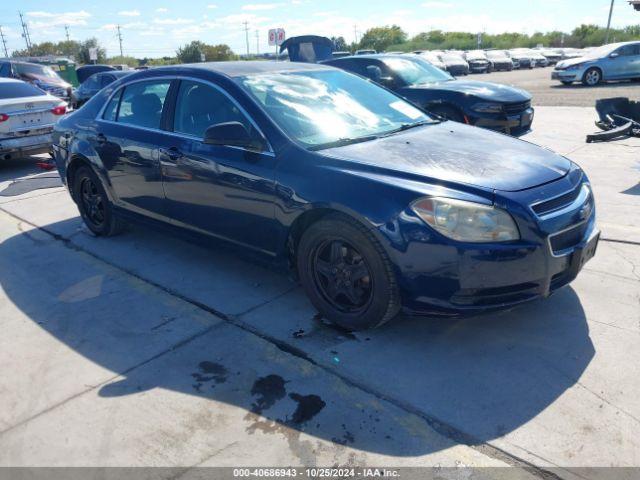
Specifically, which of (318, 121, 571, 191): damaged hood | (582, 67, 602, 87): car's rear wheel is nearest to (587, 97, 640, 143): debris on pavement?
(318, 121, 571, 191): damaged hood

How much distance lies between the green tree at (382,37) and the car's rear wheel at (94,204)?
79.2 metres

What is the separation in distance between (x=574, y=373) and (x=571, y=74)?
2061cm

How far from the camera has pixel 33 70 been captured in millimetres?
18266

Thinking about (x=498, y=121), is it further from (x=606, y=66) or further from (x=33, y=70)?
(x=33, y=70)

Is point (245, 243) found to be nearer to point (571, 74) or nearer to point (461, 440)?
point (461, 440)

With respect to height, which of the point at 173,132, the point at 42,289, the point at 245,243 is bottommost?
the point at 42,289

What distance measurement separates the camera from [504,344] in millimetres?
3264

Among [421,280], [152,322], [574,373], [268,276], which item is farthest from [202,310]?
[574,373]

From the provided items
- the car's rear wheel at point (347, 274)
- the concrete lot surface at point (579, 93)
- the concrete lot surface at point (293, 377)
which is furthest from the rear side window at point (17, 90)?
the concrete lot surface at point (579, 93)

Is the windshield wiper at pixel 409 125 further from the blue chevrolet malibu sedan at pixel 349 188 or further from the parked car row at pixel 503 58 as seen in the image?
the parked car row at pixel 503 58

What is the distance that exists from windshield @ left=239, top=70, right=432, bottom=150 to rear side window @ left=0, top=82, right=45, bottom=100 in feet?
23.6

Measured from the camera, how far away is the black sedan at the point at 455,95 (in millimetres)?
8312

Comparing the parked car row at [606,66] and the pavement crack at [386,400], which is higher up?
the parked car row at [606,66]

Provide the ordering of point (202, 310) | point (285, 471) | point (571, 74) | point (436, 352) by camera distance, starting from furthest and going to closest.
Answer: point (571, 74)
point (202, 310)
point (436, 352)
point (285, 471)
